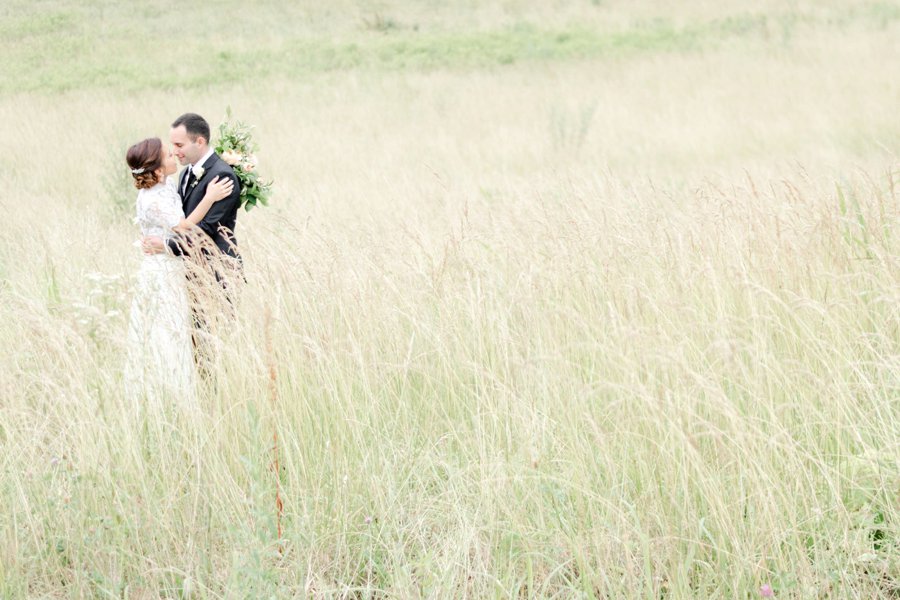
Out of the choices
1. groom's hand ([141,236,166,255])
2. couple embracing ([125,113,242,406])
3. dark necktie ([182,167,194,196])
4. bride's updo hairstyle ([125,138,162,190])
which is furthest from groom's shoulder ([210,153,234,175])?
groom's hand ([141,236,166,255])

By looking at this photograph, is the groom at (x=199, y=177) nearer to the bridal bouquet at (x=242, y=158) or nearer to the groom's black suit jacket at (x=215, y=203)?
the groom's black suit jacket at (x=215, y=203)

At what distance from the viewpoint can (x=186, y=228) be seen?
4891 millimetres

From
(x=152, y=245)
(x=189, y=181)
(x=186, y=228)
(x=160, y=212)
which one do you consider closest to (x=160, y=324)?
(x=186, y=228)

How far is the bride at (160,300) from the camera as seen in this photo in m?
3.61

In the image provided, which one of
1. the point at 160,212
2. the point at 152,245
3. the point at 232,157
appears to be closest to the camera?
the point at 152,245

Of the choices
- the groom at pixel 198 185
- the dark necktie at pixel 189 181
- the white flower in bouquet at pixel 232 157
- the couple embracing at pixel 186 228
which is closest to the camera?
the couple embracing at pixel 186 228

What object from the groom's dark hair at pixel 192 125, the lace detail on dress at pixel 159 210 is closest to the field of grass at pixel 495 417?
the lace detail on dress at pixel 159 210

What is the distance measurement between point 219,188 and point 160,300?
3.41ft

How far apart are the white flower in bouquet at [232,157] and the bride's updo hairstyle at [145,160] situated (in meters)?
0.36

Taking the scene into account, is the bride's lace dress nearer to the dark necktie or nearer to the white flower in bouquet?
the dark necktie

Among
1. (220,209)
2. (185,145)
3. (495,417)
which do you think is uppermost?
(185,145)

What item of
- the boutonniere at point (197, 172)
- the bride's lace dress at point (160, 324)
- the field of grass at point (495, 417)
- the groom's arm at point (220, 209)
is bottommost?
the field of grass at point (495, 417)

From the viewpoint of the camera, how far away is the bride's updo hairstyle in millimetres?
5039

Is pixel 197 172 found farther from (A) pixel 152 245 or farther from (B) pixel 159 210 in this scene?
(A) pixel 152 245
